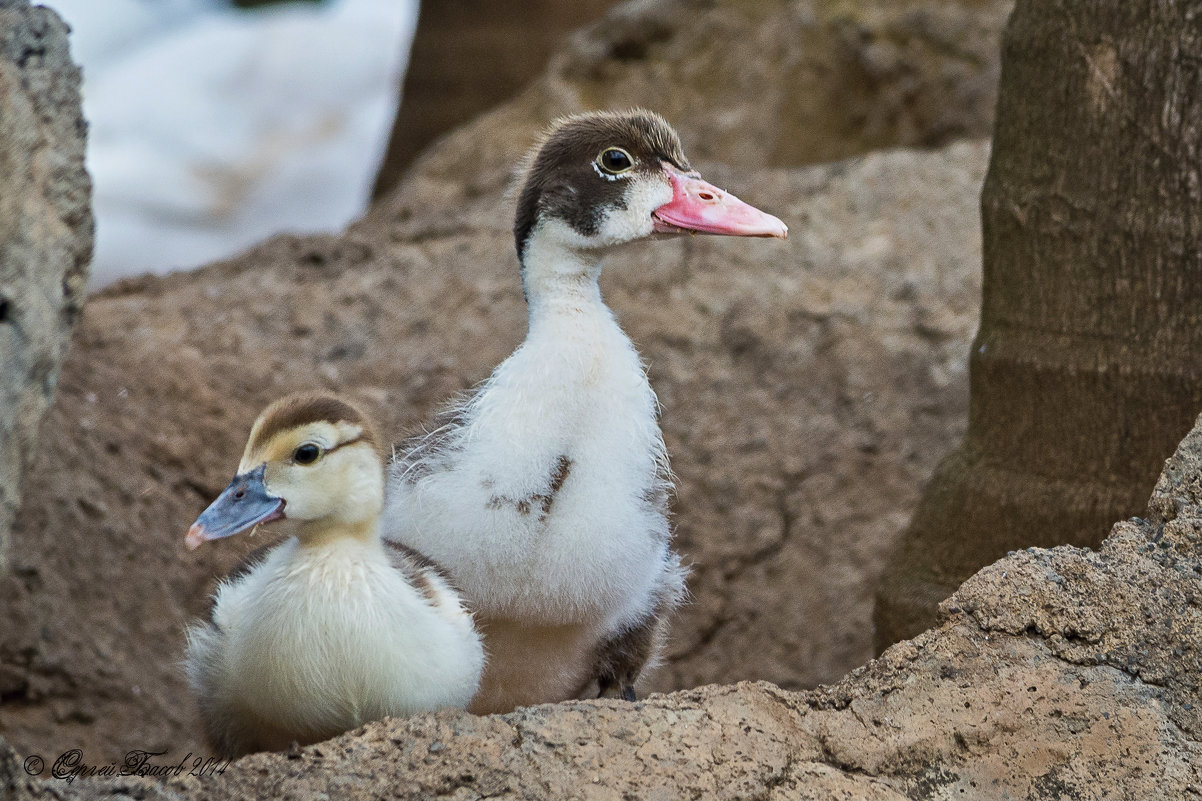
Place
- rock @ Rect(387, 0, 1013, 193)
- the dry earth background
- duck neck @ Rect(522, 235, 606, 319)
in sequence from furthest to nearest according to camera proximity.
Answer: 1. rock @ Rect(387, 0, 1013, 193)
2. duck neck @ Rect(522, 235, 606, 319)
3. the dry earth background

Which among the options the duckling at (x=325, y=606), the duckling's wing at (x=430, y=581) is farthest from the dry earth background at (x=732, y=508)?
the duckling's wing at (x=430, y=581)

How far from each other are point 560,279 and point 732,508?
7.69 feet

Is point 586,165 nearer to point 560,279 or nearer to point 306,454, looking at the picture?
point 560,279

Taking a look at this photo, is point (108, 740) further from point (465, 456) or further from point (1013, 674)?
point (1013, 674)

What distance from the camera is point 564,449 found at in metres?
3.66

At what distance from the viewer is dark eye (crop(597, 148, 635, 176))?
12.7 feet

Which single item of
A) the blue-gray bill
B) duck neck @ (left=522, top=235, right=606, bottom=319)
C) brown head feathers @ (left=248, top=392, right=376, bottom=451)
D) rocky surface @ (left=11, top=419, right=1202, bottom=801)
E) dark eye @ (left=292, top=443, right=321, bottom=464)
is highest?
duck neck @ (left=522, top=235, right=606, bottom=319)

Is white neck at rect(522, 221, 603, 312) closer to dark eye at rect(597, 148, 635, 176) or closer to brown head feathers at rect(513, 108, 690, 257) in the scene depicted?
brown head feathers at rect(513, 108, 690, 257)

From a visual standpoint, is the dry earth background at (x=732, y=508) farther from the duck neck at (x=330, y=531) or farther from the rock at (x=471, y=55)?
the rock at (x=471, y=55)

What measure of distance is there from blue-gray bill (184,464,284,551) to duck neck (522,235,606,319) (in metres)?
0.97

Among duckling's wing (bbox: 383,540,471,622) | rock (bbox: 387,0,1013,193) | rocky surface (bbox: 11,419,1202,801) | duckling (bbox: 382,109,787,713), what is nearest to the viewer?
rocky surface (bbox: 11,419,1202,801)

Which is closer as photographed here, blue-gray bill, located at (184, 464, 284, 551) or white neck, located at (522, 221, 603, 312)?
blue-gray bill, located at (184, 464, 284, 551)

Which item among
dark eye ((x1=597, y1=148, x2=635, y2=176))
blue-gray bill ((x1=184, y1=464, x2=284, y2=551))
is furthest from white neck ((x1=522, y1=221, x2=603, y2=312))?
blue-gray bill ((x1=184, y1=464, x2=284, y2=551))

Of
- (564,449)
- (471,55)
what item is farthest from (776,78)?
(564,449)
